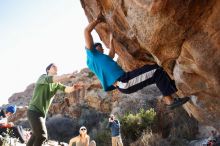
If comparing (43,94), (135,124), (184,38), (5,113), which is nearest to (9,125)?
(5,113)

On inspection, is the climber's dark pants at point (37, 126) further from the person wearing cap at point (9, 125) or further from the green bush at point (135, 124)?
the green bush at point (135, 124)

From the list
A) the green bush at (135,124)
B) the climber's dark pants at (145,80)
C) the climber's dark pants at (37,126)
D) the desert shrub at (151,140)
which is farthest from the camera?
the green bush at (135,124)

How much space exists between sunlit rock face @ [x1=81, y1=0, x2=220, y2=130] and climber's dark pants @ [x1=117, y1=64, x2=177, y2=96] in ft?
0.59

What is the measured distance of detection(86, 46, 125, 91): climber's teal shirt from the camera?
6.91 metres

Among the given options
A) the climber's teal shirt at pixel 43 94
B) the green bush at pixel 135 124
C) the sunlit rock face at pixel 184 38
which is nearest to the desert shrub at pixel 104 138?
the green bush at pixel 135 124

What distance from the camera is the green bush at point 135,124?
22.1 m

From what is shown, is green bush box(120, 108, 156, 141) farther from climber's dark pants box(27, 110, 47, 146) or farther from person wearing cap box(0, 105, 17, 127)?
climber's dark pants box(27, 110, 47, 146)

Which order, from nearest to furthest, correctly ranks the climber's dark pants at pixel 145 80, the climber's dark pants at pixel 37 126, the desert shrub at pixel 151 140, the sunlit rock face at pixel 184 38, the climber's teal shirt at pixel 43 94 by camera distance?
the sunlit rock face at pixel 184 38
the climber's dark pants at pixel 145 80
the climber's dark pants at pixel 37 126
the climber's teal shirt at pixel 43 94
the desert shrub at pixel 151 140

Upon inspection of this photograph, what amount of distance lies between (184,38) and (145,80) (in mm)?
1124

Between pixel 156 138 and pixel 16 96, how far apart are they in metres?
33.0

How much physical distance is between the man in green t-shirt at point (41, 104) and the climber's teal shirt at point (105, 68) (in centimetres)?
78

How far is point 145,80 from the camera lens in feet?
22.5

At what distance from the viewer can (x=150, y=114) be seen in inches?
901

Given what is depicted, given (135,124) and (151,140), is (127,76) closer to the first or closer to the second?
(151,140)
